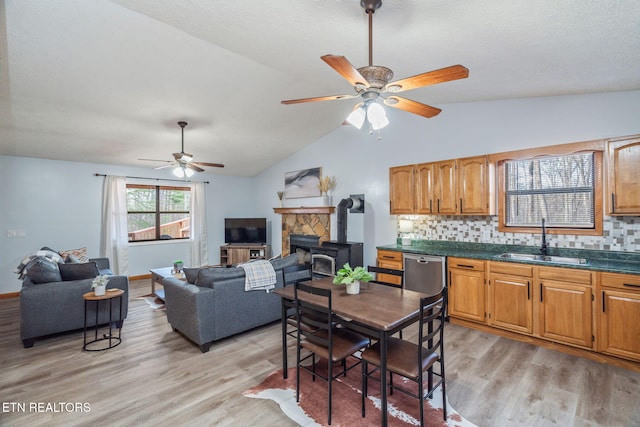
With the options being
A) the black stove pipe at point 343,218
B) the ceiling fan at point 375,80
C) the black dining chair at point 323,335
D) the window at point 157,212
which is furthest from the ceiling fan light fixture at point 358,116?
the window at point 157,212

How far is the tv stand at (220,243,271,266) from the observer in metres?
7.39

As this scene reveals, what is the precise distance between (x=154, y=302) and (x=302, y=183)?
371 cm

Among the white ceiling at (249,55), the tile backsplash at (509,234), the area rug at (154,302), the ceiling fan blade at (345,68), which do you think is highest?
the white ceiling at (249,55)

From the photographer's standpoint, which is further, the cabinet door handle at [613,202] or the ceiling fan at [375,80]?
the cabinet door handle at [613,202]

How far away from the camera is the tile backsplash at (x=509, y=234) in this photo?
318 centimetres

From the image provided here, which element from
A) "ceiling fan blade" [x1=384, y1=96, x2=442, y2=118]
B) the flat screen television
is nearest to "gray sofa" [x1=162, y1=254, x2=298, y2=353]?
"ceiling fan blade" [x1=384, y1=96, x2=442, y2=118]

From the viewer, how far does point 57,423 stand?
2.13 metres

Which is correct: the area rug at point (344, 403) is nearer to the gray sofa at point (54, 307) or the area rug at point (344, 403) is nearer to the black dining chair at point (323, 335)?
the black dining chair at point (323, 335)

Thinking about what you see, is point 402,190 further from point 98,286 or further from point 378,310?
point 98,286

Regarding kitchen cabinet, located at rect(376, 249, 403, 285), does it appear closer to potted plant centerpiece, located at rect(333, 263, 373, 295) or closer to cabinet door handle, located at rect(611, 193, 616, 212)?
potted plant centerpiece, located at rect(333, 263, 373, 295)

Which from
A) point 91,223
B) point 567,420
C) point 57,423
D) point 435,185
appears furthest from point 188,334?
point 91,223

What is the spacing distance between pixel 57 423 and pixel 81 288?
1.84 meters

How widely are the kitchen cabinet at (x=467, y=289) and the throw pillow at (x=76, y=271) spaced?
4527 mm

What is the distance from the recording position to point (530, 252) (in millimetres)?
3785
